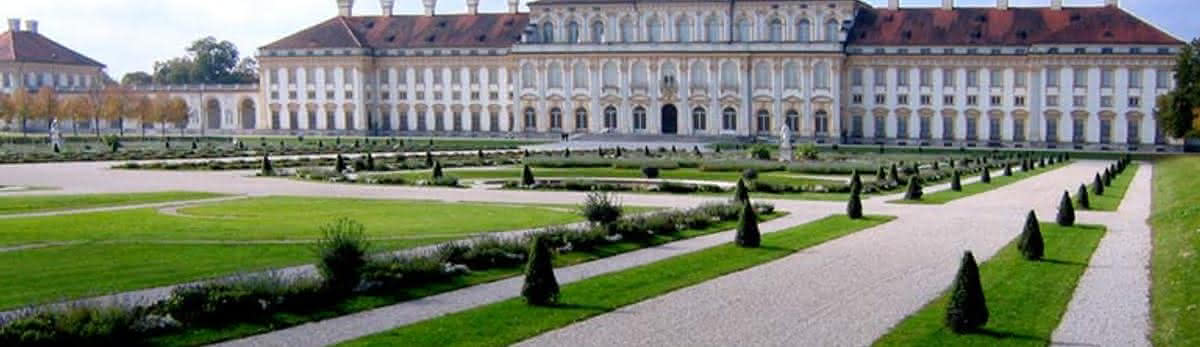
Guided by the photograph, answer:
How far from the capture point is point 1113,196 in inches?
1469

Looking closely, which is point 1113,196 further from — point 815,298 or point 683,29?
point 683,29

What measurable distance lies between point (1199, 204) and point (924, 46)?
56.5 metres

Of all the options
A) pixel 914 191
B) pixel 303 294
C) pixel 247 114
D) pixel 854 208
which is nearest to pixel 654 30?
pixel 247 114

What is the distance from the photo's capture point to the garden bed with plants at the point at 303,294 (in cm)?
1323

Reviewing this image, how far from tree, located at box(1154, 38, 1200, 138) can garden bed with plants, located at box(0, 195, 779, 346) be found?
150 ft

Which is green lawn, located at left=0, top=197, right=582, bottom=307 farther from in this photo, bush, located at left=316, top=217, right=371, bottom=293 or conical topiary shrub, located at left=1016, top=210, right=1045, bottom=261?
conical topiary shrub, located at left=1016, top=210, right=1045, bottom=261

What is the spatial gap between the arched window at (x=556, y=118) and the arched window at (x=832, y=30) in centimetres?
1942

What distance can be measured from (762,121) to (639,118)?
8.70 m

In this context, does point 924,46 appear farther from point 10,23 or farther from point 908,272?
point 10,23

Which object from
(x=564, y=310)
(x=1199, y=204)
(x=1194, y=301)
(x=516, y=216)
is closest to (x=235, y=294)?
(x=564, y=310)

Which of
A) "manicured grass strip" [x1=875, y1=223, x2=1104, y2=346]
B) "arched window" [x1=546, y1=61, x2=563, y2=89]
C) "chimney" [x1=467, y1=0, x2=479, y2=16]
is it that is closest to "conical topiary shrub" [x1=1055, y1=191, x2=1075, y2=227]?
"manicured grass strip" [x1=875, y1=223, x2=1104, y2=346]

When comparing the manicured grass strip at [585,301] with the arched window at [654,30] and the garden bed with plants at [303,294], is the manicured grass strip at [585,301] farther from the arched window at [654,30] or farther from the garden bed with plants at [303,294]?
the arched window at [654,30]

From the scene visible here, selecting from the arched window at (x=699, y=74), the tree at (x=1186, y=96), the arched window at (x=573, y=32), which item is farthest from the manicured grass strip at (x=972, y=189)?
the arched window at (x=573, y=32)

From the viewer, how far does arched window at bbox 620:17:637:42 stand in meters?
89.6
